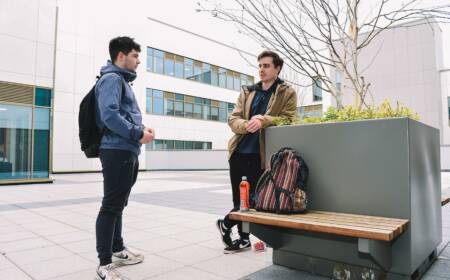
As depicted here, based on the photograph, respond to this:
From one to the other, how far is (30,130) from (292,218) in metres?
13.4

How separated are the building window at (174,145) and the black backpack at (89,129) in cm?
2285

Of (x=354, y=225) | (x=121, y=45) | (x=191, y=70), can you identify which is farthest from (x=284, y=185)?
(x=191, y=70)

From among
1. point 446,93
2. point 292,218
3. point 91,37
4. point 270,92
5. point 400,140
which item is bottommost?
point 292,218

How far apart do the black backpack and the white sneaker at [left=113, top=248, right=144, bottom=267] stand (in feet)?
3.52

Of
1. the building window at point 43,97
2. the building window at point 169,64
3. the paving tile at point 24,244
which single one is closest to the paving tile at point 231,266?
the paving tile at point 24,244

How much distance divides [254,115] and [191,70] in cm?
2651

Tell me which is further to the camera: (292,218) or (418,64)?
(418,64)

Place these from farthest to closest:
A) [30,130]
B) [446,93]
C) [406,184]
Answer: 1. [446,93]
2. [30,130]
3. [406,184]

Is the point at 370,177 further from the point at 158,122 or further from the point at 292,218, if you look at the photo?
the point at 158,122

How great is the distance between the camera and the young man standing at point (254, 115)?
3574 mm

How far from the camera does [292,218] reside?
8.38 feet

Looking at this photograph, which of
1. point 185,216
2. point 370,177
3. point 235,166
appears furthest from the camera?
point 185,216

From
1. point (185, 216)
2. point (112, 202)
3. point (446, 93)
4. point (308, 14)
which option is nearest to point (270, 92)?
point (308, 14)

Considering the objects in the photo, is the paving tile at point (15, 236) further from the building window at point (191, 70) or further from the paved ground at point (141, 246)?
the building window at point (191, 70)
